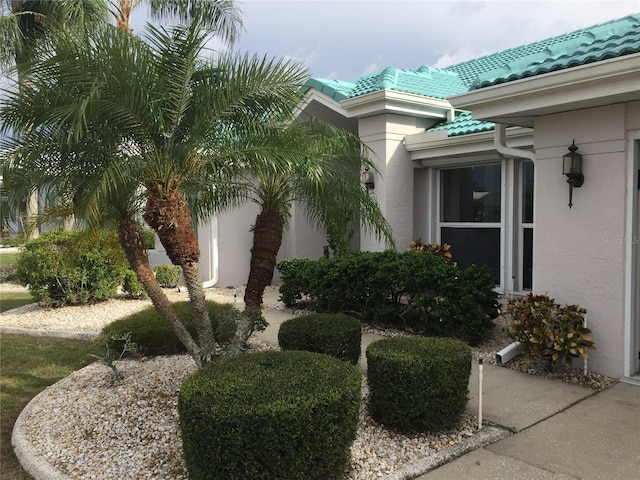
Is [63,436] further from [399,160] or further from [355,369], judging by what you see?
[399,160]

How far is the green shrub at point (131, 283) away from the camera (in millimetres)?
10781

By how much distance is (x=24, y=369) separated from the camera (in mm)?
6922

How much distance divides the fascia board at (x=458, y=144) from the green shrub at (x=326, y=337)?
454 cm

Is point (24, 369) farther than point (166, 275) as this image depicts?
No

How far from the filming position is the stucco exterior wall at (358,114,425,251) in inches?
399

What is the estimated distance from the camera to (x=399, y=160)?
10.3 m

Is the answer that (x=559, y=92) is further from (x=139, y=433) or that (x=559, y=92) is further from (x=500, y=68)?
(x=139, y=433)

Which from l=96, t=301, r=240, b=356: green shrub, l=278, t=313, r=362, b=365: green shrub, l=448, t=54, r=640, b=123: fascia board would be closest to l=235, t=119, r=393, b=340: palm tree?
l=278, t=313, r=362, b=365: green shrub

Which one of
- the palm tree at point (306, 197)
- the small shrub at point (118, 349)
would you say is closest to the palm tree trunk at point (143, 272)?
the palm tree at point (306, 197)

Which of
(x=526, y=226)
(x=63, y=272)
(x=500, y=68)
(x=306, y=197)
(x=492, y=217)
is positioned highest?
(x=500, y=68)

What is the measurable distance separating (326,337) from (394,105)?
5801 mm

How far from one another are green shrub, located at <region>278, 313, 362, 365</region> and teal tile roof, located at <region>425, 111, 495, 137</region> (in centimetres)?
471

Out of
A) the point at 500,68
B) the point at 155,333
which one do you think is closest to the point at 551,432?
the point at 500,68

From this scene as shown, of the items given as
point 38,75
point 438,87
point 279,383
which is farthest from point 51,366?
point 438,87
